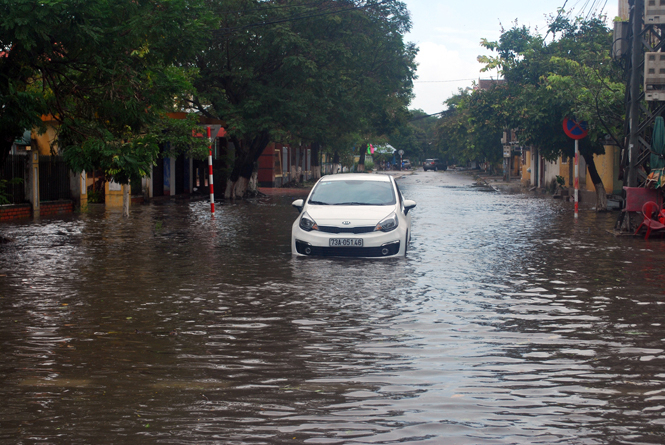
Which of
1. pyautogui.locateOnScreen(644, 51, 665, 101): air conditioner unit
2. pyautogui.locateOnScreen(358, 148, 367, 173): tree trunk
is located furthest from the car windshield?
pyautogui.locateOnScreen(358, 148, 367, 173): tree trunk

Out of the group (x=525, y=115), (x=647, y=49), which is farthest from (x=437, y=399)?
(x=525, y=115)

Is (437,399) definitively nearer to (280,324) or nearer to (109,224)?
(280,324)

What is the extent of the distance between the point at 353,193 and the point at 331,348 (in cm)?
805

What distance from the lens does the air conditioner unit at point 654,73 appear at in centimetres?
1755

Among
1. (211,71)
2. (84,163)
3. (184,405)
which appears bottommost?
(184,405)

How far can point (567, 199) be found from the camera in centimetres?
3700

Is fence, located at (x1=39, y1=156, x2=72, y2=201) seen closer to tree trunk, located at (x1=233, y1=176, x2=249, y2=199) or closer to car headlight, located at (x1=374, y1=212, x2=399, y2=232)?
tree trunk, located at (x1=233, y1=176, x2=249, y2=199)

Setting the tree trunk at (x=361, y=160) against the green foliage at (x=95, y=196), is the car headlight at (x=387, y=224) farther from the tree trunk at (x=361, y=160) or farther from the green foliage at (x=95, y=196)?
the tree trunk at (x=361, y=160)

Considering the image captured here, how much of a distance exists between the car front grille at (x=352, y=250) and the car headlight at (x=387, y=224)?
0.87 feet

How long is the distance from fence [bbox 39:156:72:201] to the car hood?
15574 millimetres

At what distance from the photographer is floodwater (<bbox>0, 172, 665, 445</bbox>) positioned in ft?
16.6

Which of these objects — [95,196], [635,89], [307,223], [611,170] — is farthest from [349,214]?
[611,170]

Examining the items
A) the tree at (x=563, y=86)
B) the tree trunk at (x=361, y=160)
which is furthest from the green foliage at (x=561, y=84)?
the tree trunk at (x=361, y=160)

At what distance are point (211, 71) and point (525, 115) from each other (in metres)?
13.9
